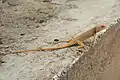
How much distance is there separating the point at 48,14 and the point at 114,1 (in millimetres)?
783

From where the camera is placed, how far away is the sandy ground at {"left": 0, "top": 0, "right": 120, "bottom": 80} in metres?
2.01

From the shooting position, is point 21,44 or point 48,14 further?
point 48,14

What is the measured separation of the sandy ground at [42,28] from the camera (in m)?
2.01

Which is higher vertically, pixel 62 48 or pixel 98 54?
pixel 98 54

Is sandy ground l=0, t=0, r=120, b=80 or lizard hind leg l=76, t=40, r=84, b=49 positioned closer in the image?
sandy ground l=0, t=0, r=120, b=80

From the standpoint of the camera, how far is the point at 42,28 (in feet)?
8.57

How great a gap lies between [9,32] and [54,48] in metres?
0.51

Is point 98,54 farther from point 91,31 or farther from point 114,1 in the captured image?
point 114,1

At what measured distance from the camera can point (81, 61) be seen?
1557 millimetres

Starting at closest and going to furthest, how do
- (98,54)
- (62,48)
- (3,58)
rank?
(98,54) < (3,58) < (62,48)

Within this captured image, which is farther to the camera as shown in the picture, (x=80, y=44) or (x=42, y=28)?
(x=42, y=28)

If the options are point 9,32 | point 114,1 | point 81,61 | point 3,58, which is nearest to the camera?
point 81,61

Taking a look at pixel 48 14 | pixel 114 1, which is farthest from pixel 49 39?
pixel 114 1

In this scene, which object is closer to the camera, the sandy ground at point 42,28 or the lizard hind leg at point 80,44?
the sandy ground at point 42,28
